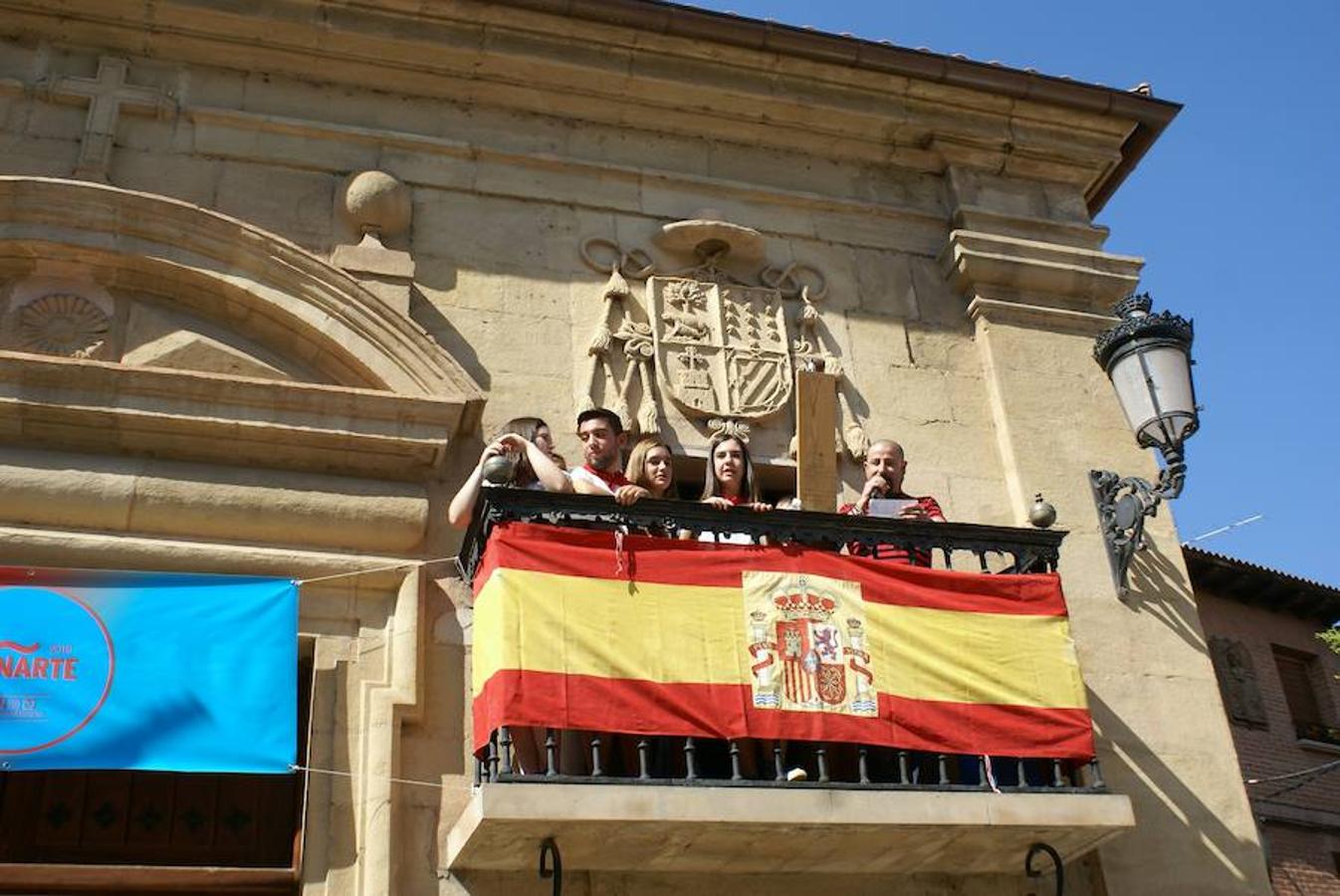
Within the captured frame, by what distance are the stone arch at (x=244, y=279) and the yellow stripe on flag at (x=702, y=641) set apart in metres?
1.35

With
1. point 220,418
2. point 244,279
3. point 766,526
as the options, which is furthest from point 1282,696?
point 220,418

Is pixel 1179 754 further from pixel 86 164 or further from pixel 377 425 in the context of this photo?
pixel 86 164

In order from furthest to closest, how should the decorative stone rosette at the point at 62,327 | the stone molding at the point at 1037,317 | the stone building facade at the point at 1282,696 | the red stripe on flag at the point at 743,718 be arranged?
the stone building facade at the point at 1282,696
the stone molding at the point at 1037,317
the decorative stone rosette at the point at 62,327
the red stripe on flag at the point at 743,718

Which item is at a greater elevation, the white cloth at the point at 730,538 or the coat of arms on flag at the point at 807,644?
the white cloth at the point at 730,538

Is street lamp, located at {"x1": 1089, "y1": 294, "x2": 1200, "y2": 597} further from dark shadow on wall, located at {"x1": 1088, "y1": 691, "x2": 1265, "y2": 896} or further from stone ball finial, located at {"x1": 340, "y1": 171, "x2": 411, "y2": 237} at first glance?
stone ball finial, located at {"x1": 340, "y1": 171, "x2": 411, "y2": 237}

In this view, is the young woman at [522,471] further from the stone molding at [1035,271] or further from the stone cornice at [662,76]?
the stone molding at [1035,271]

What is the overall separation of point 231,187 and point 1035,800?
15.7ft

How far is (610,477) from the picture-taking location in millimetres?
6480

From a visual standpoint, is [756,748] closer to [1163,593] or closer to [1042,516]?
[1042,516]

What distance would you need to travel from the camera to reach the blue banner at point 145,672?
18.2 feet

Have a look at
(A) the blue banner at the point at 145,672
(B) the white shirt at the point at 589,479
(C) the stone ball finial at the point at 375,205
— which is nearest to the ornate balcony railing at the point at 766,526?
(B) the white shirt at the point at 589,479

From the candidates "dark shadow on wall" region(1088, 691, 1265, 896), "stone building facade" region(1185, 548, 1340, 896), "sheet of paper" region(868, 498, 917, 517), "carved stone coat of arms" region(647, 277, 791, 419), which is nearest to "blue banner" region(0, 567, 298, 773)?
"carved stone coat of arms" region(647, 277, 791, 419)

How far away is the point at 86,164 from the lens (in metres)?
7.00

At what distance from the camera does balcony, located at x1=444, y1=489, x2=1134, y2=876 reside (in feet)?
17.9
